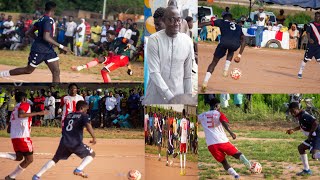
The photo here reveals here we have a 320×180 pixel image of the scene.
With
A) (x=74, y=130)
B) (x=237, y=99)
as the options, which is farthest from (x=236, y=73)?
(x=74, y=130)

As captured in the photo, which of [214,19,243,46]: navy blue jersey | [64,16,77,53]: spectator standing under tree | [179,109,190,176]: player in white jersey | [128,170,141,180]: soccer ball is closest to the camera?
[128,170,141,180]: soccer ball

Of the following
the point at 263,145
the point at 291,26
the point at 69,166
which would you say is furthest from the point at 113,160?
the point at 291,26

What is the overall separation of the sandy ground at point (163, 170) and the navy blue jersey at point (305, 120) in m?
1.57

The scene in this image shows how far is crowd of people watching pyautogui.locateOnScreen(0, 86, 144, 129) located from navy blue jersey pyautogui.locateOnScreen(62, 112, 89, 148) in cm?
36

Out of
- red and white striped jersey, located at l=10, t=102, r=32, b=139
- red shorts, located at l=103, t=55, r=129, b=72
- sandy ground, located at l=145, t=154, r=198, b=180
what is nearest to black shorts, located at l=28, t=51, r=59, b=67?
red and white striped jersey, located at l=10, t=102, r=32, b=139

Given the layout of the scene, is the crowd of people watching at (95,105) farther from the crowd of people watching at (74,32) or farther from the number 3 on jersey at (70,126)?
the crowd of people watching at (74,32)

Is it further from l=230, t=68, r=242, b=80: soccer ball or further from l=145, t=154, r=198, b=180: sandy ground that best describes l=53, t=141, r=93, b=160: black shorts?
Result: l=230, t=68, r=242, b=80: soccer ball

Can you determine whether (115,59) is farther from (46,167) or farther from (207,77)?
(46,167)

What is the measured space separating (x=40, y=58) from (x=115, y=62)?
1078 millimetres

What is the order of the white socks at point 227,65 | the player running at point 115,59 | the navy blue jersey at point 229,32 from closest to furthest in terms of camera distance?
the navy blue jersey at point 229,32 < the white socks at point 227,65 < the player running at point 115,59

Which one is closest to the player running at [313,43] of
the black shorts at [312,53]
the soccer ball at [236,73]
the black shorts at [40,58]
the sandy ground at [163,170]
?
the black shorts at [312,53]

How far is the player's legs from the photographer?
11.2 meters

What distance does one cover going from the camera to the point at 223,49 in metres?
11.3

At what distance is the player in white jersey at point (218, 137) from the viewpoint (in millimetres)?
11055
